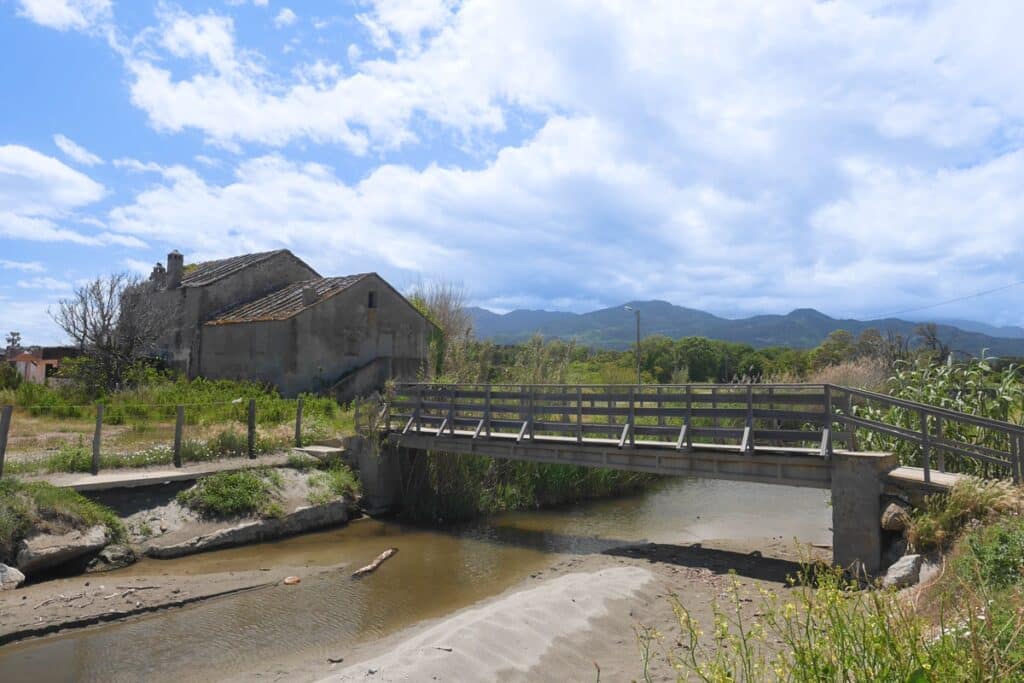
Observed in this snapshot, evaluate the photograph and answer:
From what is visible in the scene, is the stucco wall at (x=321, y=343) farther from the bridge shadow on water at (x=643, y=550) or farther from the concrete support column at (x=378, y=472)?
the bridge shadow on water at (x=643, y=550)

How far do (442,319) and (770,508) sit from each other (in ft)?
81.5

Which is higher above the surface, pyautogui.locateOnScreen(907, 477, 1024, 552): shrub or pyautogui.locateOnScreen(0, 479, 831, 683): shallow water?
pyautogui.locateOnScreen(907, 477, 1024, 552): shrub

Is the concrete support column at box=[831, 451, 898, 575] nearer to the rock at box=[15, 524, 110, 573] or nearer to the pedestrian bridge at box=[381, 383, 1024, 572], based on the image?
the pedestrian bridge at box=[381, 383, 1024, 572]

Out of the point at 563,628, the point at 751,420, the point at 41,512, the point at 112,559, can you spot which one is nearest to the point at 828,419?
the point at 751,420

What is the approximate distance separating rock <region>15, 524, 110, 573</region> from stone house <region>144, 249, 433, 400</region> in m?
13.9

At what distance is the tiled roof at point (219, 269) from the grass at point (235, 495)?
16.6 m

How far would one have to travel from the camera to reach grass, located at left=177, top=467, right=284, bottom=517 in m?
14.1

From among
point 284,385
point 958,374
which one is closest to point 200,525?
point 284,385

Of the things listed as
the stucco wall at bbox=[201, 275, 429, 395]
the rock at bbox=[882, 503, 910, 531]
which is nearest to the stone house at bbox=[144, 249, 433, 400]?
the stucco wall at bbox=[201, 275, 429, 395]

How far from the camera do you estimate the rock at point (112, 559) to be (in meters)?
11.7

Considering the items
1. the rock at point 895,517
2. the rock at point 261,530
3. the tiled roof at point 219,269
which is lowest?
the rock at point 261,530

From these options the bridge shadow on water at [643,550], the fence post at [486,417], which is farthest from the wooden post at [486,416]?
the bridge shadow on water at [643,550]

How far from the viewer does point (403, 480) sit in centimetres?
1806

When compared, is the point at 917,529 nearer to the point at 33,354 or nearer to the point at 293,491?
the point at 293,491
